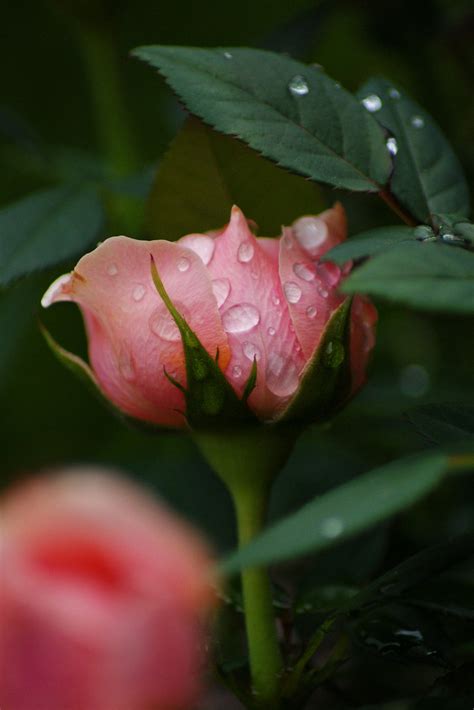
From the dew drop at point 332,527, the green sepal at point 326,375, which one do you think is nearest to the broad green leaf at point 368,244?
the green sepal at point 326,375

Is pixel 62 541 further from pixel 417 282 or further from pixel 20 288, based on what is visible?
pixel 20 288

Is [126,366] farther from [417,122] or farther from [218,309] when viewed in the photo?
[417,122]

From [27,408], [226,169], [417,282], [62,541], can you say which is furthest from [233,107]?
[27,408]

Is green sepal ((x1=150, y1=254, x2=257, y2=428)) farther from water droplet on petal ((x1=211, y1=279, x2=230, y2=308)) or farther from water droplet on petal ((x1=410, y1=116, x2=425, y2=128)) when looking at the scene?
water droplet on petal ((x1=410, y1=116, x2=425, y2=128))

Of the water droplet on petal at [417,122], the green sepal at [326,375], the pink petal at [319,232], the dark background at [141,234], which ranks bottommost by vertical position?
the dark background at [141,234]

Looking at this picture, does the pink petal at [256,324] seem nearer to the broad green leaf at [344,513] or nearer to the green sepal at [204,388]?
the green sepal at [204,388]

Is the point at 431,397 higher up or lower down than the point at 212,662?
lower down
